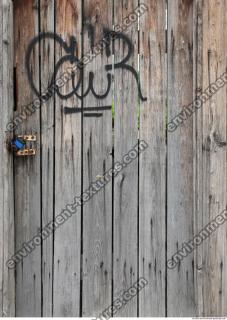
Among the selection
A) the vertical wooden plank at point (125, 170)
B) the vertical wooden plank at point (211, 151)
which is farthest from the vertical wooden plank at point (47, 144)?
the vertical wooden plank at point (211, 151)

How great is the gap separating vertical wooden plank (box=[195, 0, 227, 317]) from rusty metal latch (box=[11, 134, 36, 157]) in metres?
0.91

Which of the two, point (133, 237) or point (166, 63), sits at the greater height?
point (166, 63)

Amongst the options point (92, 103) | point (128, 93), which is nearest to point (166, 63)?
point (128, 93)

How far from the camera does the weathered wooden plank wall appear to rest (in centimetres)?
330

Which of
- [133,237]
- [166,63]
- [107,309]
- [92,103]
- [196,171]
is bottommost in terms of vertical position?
[107,309]

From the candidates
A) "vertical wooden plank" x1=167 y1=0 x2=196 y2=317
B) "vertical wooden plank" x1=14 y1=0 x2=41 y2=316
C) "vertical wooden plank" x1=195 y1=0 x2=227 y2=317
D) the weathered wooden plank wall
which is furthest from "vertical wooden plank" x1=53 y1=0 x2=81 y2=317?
"vertical wooden plank" x1=195 y1=0 x2=227 y2=317

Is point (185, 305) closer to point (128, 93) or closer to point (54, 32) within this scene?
point (128, 93)

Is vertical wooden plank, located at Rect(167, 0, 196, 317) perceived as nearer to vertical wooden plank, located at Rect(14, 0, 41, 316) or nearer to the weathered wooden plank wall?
the weathered wooden plank wall

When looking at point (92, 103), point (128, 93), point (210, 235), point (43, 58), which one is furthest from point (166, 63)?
point (210, 235)

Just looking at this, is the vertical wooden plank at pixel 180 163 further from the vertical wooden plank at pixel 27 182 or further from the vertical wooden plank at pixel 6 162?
the vertical wooden plank at pixel 6 162

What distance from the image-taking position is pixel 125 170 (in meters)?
3.32

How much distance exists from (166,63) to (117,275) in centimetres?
123

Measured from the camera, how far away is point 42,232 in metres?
3.33

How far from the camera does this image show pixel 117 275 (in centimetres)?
334
